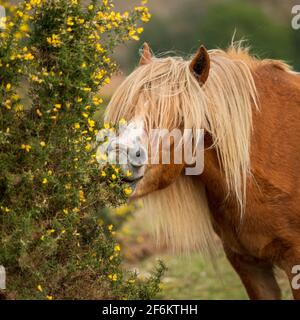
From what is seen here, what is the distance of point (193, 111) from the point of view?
3.97 meters

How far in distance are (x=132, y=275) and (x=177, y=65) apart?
4.31 ft

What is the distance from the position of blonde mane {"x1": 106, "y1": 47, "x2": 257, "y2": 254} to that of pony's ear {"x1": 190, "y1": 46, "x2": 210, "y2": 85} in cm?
4

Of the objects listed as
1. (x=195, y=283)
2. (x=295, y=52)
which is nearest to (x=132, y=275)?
(x=195, y=283)

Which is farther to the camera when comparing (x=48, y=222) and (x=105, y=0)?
(x=105, y=0)

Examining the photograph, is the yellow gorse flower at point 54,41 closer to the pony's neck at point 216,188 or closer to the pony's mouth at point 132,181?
the pony's mouth at point 132,181

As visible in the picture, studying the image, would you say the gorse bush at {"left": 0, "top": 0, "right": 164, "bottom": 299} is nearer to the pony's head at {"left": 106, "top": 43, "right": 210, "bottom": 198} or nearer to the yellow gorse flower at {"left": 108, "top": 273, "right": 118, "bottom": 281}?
the yellow gorse flower at {"left": 108, "top": 273, "right": 118, "bottom": 281}

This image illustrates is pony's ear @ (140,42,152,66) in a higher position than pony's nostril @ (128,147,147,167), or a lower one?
higher

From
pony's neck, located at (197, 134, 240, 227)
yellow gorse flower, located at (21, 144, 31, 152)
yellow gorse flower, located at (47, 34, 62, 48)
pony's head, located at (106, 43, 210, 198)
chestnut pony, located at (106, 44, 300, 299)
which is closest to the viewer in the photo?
yellow gorse flower, located at (21, 144, 31, 152)

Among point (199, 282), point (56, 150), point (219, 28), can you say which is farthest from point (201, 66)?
point (219, 28)

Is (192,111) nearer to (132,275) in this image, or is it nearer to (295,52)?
(132,275)

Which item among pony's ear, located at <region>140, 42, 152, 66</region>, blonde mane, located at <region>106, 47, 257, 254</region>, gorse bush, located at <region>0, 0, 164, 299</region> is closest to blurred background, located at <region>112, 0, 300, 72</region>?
pony's ear, located at <region>140, 42, 152, 66</region>

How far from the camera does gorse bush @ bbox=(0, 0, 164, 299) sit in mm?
3545

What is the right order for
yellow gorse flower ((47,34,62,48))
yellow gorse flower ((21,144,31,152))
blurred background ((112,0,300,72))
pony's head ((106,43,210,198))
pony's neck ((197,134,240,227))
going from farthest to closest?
blurred background ((112,0,300,72)), pony's neck ((197,134,240,227)), pony's head ((106,43,210,198)), yellow gorse flower ((47,34,62,48)), yellow gorse flower ((21,144,31,152))

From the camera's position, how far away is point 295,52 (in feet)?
80.3
